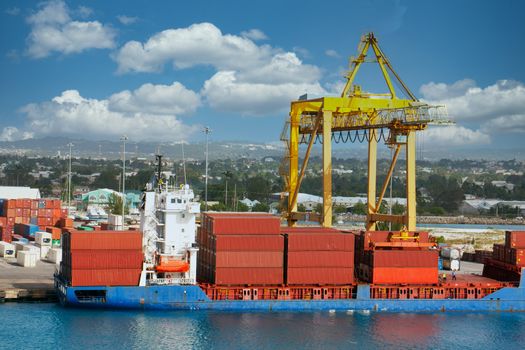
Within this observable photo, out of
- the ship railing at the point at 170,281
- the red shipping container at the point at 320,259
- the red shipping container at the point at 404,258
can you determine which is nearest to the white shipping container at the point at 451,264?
the red shipping container at the point at 404,258

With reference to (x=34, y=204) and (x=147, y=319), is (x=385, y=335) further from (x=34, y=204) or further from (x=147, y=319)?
(x=34, y=204)

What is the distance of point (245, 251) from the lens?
1747 inches

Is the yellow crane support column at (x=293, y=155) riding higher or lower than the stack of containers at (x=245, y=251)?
higher

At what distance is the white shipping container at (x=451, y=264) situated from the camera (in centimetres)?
6362

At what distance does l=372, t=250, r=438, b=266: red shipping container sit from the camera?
153ft

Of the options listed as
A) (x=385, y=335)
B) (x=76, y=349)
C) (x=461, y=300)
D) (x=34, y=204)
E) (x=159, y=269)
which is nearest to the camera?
(x=76, y=349)

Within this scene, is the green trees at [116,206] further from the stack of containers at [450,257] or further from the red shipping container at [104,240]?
the red shipping container at [104,240]

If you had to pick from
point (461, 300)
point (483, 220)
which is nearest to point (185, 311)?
point (461, 300)

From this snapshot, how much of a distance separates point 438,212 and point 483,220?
11.9 m

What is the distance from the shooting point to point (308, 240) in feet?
148

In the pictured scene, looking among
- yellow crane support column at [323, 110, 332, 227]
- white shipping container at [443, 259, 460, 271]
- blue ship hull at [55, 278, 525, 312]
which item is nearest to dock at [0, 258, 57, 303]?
blue ship hull at [55, 278, 525, 312]

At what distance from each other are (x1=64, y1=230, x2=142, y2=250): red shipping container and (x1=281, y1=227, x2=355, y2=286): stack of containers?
9.16 metres

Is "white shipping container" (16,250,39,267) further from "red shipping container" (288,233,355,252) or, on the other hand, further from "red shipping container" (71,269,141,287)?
"red shipping container" (288,233,355,252)

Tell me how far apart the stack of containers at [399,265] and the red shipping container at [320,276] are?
1.79 meters
